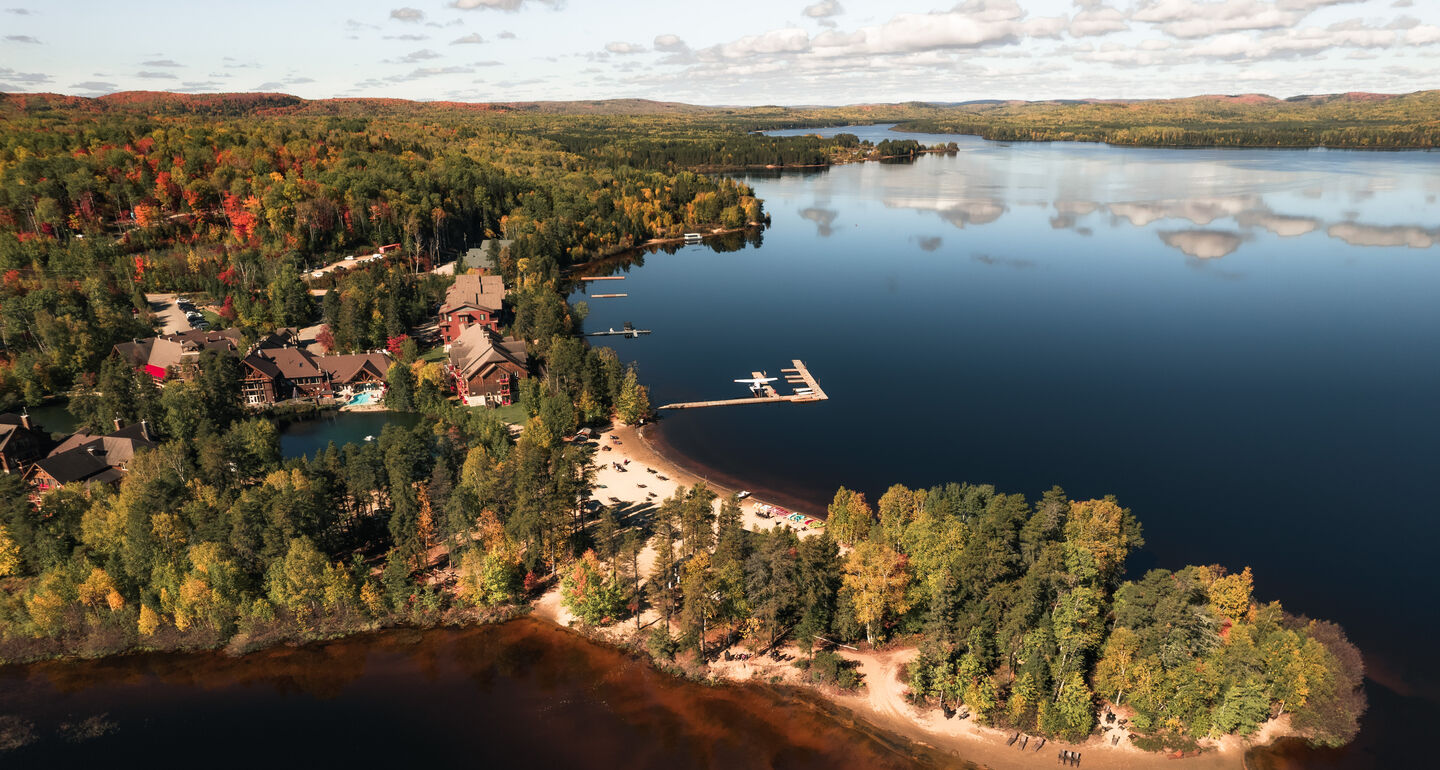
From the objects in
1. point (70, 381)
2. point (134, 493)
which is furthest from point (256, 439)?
point (70, 381)

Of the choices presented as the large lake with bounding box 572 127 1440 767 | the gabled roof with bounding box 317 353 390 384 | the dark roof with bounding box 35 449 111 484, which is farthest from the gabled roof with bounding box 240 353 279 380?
the large lake with bounding box 572 127 1440 767

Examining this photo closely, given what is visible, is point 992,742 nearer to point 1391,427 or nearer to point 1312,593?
point 1312,593

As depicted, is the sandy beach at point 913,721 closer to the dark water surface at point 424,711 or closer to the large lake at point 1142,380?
the dark water surface at point 424,711

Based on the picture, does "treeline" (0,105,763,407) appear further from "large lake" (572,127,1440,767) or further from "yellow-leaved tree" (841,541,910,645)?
"yellow-leaved tree" (841,541,910,645)

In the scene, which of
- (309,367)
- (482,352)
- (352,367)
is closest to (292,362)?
(309,367)

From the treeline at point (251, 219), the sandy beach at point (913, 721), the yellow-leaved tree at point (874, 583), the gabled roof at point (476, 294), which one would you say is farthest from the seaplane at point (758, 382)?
the treeline at point (251, 219)

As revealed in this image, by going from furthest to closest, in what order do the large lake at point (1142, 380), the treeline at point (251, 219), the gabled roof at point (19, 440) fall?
the treeline at point (251, 219), the gabled roof at point (19, 440), the large lake at point (1142, 380)

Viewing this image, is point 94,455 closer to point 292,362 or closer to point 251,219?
point 292,362
